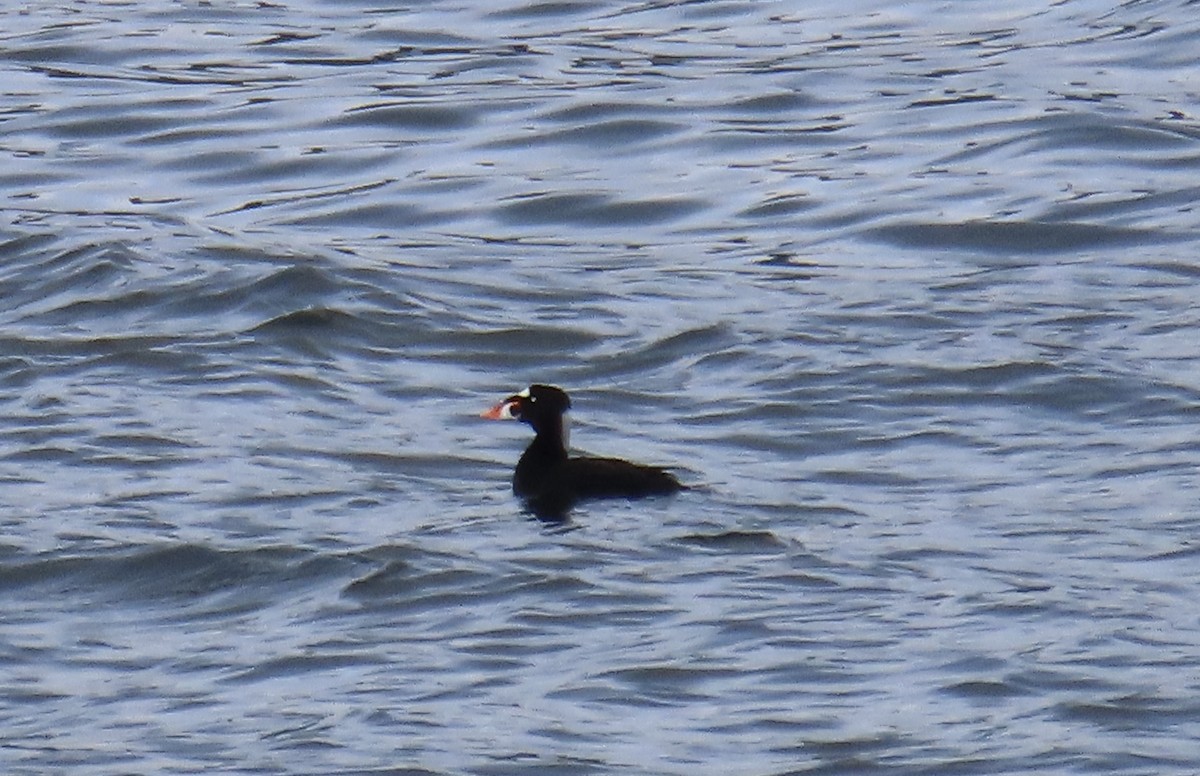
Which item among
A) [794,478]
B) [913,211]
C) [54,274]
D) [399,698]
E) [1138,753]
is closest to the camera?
[1138,753]

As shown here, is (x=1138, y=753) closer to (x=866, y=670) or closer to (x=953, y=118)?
(x=866, y=670)

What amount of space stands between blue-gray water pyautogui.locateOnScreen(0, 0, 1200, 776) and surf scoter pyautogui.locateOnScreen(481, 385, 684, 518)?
12cm

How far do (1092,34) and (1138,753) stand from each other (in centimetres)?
1456

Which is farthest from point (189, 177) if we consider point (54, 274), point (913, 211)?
point (913, 211)

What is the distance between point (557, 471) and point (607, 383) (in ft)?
7.34

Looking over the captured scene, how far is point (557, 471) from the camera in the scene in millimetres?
12023

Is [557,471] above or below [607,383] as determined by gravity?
above

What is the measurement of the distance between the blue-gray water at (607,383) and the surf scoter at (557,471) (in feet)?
0.39

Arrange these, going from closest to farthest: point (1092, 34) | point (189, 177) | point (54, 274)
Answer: point (54, 274) → point (189, 177) → point (1092, 34)

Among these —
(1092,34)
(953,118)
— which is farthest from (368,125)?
(1092,34)

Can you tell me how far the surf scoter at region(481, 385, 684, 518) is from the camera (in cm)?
1173

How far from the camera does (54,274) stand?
1633 centimetres

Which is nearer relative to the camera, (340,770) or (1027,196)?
(340,770)

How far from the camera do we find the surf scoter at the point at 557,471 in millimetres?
11727
